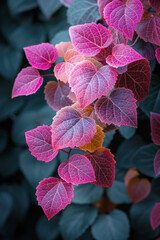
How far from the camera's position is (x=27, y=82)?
0.52m

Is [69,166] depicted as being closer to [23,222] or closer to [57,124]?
[57,124]

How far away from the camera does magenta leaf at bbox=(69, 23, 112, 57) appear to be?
1.45 ft

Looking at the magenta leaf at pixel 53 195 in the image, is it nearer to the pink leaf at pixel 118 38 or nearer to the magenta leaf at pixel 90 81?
the magenta leaf at pixel 90 81

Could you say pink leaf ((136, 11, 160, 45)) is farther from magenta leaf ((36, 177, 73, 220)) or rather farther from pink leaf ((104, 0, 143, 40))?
magenta leaf ((36, 177, 73, 220))

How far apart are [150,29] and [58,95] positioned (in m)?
0.22

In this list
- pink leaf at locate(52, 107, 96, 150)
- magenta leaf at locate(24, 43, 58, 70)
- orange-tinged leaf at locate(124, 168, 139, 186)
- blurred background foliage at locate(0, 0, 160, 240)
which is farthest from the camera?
orange-tinged leaf at locate(124, 168, 139, 186)

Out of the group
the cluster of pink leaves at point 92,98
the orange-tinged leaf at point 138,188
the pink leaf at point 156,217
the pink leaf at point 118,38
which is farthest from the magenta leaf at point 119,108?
the orange-tinged leaf at point 138,188

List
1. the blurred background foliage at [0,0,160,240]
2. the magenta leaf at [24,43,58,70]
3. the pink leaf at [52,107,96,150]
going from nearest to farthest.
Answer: the pink leaf at [52,107,96,150] → the magenta leaf at [24,43,58,70] → the blurred background foliage at [0,0,160,240]

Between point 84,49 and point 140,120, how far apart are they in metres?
0.34

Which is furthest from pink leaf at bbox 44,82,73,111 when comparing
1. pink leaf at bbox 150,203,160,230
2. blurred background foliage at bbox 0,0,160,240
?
pink leaf at bbox 150,203,160,230

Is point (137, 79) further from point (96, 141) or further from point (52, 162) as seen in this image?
point (52, 162)

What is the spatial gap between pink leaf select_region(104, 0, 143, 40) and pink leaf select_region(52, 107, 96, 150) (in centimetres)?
16

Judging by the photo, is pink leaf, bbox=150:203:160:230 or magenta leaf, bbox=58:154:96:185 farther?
pink leaf, bbox=150:203:160:230

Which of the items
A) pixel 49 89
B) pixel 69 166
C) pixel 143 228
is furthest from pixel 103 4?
pixel 143 228
